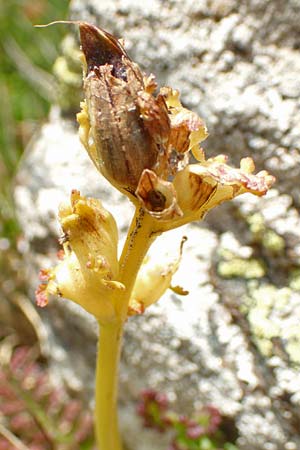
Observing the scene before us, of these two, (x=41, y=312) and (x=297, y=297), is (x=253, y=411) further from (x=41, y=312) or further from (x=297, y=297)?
(x=41, y=312)

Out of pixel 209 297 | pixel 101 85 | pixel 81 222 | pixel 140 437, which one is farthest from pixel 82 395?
pixel 101 85

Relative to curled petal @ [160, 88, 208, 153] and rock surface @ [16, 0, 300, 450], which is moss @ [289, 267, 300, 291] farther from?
curled petal @ [160, 88, 208, 153]

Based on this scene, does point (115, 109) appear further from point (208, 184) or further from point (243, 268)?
point (243, 268)

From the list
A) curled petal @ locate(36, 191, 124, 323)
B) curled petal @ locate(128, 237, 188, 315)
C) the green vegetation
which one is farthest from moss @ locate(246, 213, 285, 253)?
the green vegetation

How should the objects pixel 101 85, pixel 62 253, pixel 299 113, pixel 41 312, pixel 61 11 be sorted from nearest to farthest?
pixel 101 85 → pixel 62 253 → pixel 299 113 → pixel 41 312 → pixel 61 11

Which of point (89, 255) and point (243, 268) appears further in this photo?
point (243, 268)

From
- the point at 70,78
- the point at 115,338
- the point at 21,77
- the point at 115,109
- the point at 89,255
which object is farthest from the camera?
the point at 21,77

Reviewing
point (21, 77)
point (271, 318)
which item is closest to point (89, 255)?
point (271, 318)
